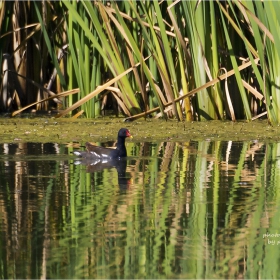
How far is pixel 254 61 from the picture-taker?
1063 centimetres

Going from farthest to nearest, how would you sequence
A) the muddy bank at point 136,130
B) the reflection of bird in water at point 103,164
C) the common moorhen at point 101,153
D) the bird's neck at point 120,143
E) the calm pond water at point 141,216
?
the muddy bank at point 136,130
the bird's neck at point 120,143
the common moorhen at point 101,153
the reflection of bird in water at point 103,164
the calm pond water at point 141,216

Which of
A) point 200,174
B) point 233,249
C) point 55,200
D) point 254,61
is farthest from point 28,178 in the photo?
point 254,61

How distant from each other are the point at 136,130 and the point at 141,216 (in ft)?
16.3

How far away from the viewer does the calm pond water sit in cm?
473

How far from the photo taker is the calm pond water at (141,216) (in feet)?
15.5

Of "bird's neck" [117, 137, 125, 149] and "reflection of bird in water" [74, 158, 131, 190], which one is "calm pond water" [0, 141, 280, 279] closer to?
"reflection of bird in water" [74, 158, 131, 190]

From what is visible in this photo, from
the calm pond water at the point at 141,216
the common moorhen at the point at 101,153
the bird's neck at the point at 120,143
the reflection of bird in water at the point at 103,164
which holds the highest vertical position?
the bird's neck at the point at 120,143

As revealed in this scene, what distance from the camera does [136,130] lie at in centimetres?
1084

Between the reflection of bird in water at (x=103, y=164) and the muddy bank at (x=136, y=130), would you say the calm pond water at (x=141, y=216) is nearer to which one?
the reflection of bird in water at (x=103, y=164)

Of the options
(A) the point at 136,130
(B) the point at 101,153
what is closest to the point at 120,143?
(B) the point at 101,153

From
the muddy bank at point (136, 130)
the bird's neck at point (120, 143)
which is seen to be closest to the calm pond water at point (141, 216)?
the bird's neck at point (120, 143)

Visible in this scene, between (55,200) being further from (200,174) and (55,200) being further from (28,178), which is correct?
(200,174)

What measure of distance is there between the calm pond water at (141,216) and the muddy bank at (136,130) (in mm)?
1248

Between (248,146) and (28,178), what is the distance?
10.5 ft
